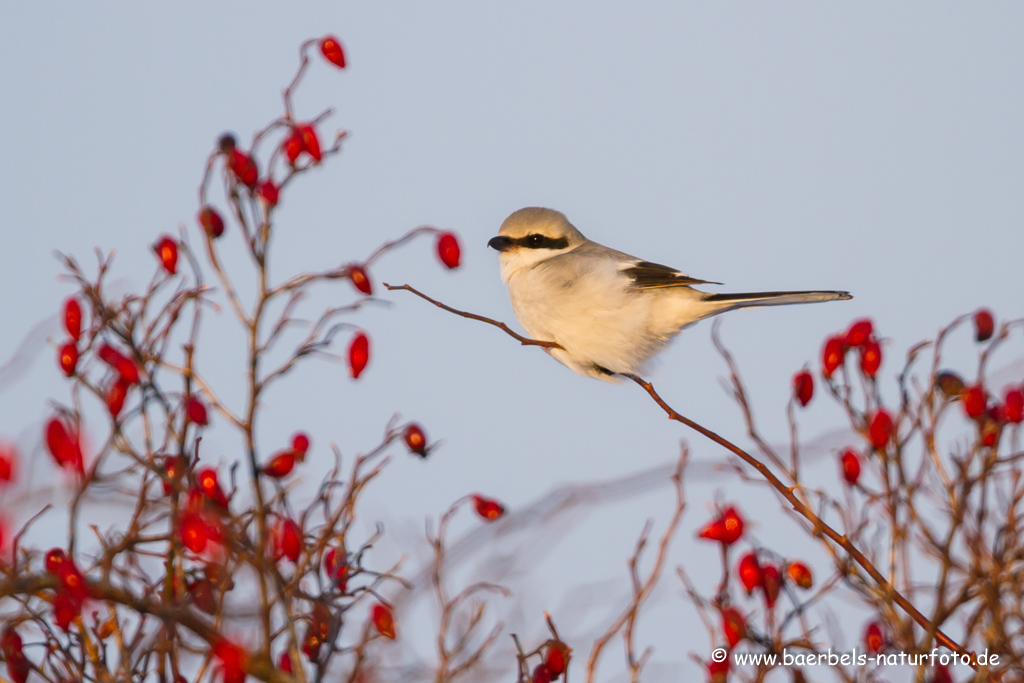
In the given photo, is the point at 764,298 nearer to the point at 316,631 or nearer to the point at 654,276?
the point at 654,276

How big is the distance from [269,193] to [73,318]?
0.69 meters

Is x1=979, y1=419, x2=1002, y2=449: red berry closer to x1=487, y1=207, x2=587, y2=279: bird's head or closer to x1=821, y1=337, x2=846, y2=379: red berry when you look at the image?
x1=821, y1=337, x2=846, y2=379: red berry

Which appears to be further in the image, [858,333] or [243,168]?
[858,333]

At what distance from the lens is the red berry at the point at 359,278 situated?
2.49 metres

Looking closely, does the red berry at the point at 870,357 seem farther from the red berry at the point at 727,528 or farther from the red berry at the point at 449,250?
the red berry at the point at 449,250

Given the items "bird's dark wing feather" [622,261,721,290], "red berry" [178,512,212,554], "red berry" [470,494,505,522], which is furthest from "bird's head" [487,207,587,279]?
"red berry" [178,512,212,554]

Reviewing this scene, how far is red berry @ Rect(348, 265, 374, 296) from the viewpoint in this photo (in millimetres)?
2488

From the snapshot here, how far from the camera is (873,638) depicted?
2818 millimetres

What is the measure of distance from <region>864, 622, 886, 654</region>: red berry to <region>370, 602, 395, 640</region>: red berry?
139cm

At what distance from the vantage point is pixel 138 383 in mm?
2318

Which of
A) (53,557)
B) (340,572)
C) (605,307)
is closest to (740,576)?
(340,572)

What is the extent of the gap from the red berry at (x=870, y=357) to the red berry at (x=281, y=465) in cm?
168

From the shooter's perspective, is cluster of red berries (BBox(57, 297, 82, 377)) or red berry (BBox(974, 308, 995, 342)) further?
red berry (BBox(974, 308, 995, 342))

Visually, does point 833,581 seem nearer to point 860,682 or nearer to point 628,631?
point 860,682
